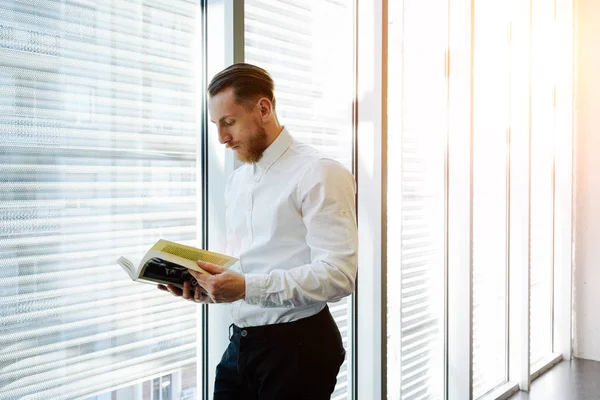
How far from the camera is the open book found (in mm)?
1485

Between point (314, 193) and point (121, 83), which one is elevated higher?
point (121, 83)

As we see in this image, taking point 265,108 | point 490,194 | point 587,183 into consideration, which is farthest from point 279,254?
point 587,183

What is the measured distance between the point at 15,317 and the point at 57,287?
0.47 ft

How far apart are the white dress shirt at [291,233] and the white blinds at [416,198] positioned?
154 cm

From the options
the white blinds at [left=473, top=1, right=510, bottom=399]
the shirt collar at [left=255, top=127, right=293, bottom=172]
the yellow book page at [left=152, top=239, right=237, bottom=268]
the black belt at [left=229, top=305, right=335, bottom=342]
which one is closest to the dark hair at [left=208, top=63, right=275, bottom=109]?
the shirt collar at [left=255, top=127, right=293, bottom=172]

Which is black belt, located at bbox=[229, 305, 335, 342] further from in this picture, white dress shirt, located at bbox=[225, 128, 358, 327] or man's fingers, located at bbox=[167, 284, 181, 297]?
man's fingers, located at bbox=[167, 284, 181, 297]

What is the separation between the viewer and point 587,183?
216 inches

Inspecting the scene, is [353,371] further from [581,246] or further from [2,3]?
[581,246]

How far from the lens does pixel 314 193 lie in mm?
1689

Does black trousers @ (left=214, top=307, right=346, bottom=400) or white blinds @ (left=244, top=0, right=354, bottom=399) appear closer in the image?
black trousers @ (left=214, top=307, right=346, bottom=400)

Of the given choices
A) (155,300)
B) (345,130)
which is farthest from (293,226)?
(345,130)

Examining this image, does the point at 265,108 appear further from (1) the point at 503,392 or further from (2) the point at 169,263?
(1) the point at 503,392

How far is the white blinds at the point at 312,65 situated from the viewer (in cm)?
245

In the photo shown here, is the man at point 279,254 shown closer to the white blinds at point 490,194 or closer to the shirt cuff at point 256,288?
the shirt cuff at point 256,288
